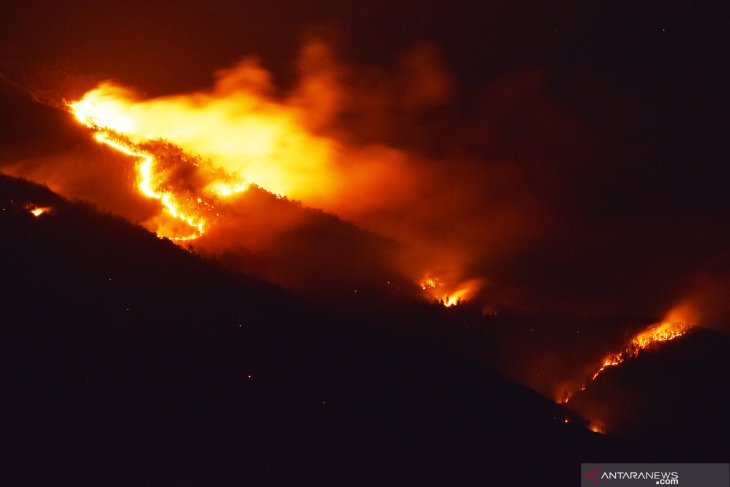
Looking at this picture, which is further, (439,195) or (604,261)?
(439,195)

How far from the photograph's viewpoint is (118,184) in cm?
1230

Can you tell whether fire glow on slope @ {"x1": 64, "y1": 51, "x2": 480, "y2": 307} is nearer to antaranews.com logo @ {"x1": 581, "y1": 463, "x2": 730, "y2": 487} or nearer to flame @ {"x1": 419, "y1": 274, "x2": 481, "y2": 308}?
flame @ {"x1": 419, "y1": 274, "x2": 481, "y2": 308}

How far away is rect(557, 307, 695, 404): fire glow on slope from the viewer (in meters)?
10.9

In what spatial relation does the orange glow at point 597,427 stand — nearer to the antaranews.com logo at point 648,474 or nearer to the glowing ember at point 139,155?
the antaranews.com logo at point 648,474

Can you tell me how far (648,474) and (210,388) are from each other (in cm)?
534

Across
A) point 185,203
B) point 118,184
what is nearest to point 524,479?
point 185,203

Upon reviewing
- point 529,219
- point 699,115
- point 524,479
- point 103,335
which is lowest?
point 524,479

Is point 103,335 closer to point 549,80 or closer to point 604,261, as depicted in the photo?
point 604,261

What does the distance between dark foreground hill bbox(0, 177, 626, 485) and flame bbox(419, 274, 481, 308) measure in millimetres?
2596

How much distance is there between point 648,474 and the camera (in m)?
8.38

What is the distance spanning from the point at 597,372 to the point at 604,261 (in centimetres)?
642

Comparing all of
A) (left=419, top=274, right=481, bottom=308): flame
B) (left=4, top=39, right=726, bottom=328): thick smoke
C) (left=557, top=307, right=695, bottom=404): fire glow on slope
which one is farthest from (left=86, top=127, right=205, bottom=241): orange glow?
(left=557, top=307, right=695, bottom=404): fire glow on slope

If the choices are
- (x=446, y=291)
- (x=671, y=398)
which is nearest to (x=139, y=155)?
(x=446, y=291)

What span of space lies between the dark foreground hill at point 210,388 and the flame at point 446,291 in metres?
2.60
